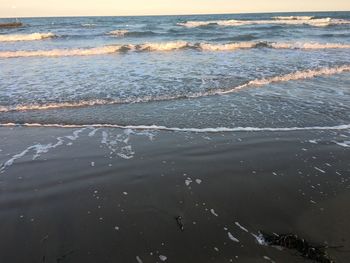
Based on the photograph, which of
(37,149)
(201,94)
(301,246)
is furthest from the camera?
(201,94)

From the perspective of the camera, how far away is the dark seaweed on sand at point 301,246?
334 cm

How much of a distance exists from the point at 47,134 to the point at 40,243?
11.7 ft

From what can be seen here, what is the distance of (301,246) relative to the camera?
3.49 m

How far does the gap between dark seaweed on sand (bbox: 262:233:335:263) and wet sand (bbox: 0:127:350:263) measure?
0.26ft

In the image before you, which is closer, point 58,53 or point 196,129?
point 196,129

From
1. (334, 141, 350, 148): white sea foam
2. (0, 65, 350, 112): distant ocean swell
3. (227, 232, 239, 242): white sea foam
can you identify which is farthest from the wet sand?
(0, 65, 350, 112): distant ocean swell

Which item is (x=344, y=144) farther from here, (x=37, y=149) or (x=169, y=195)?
(x=37, y=149)

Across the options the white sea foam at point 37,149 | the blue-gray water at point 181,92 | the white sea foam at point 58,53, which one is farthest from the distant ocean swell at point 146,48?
the white sea foam at point 37,149

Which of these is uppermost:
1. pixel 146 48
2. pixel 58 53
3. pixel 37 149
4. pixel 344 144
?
pixel 37 149

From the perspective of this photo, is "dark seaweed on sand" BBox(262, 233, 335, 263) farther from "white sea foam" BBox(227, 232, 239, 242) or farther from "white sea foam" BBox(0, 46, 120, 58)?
"white sea foam" BBox(0, 46, 120, 58)

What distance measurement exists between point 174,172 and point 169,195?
68cm

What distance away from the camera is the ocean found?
3.56 metres

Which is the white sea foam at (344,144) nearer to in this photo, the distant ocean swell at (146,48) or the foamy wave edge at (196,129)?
the foamy wave edge at (196,129)

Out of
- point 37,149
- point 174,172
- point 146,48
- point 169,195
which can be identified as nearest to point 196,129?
point 174,172
